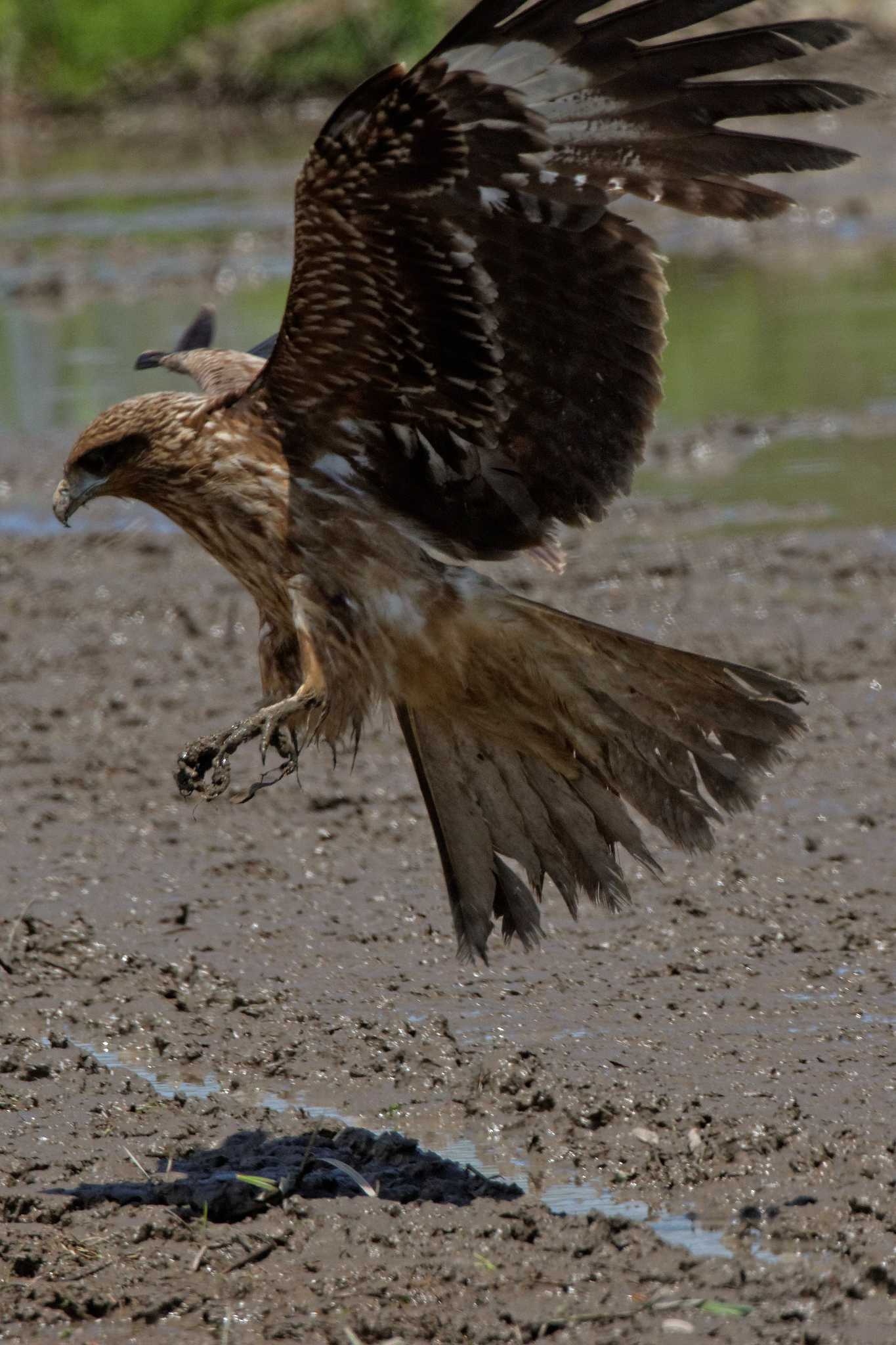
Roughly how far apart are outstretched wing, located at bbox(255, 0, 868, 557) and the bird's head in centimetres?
24

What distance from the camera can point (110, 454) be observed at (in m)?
4.91

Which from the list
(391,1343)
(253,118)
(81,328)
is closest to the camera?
(391,1343)

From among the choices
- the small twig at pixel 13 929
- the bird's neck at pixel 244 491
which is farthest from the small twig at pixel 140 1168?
the bird's neck at pixel 244 491

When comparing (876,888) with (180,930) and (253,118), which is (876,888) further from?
(253,118)

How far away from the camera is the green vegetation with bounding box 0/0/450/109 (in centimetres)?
2738

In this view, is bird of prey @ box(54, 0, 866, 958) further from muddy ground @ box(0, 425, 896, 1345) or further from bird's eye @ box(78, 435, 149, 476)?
muddy ground @ box(0, 425, 896, 1345)

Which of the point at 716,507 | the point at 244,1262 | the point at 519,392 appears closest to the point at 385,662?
the point at 519,392

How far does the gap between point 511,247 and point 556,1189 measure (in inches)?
78.0

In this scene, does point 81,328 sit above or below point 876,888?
below

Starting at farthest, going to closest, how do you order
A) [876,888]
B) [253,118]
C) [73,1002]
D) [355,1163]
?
[253,118]
[876,888]
[73,1002]
[355,1163]

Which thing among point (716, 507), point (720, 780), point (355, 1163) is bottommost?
point (716, 507)

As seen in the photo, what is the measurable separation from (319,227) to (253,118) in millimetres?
25277

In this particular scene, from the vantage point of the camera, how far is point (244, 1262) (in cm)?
386

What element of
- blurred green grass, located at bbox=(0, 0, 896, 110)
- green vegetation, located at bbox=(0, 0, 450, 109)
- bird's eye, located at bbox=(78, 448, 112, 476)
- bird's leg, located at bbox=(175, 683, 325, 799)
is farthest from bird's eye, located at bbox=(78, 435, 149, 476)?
green vegetation, located at bbox=(0, 0, 450, 109)
